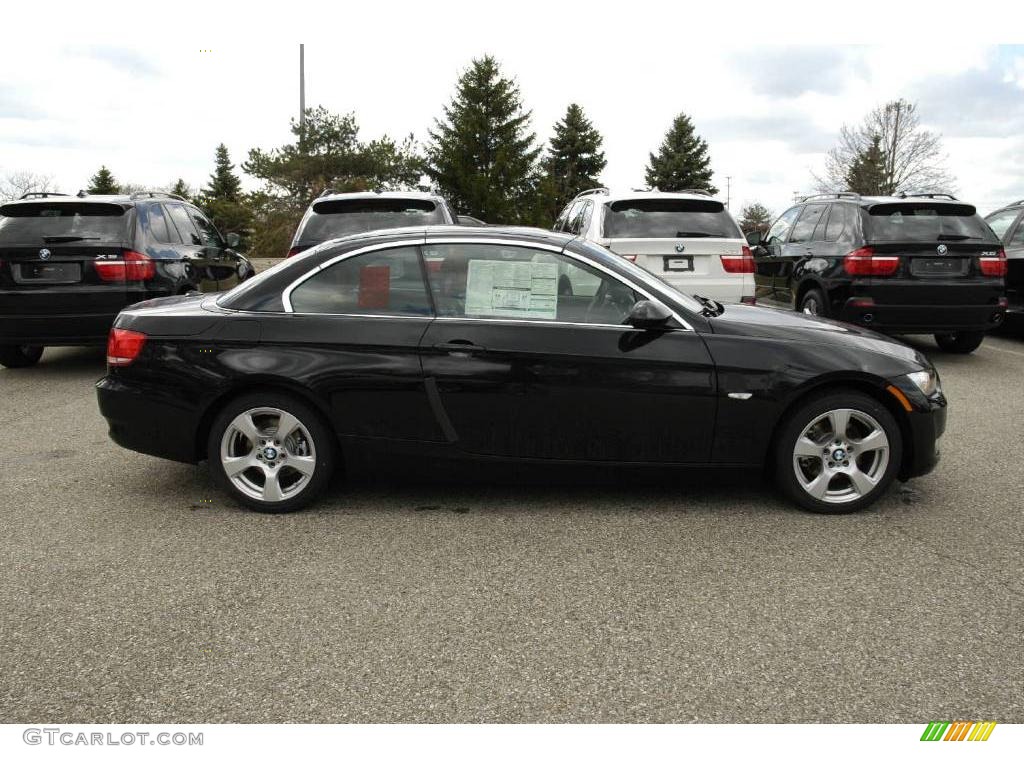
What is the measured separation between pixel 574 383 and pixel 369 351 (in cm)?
106

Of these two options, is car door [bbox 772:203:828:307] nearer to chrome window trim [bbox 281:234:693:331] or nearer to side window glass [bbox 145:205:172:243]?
chrome window trim [bbox 281:234:693:331]

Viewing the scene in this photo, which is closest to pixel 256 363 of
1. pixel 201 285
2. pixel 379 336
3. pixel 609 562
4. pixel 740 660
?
pixel 379 336

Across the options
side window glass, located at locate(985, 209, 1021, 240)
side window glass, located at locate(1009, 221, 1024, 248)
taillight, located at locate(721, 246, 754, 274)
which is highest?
side window glass, located at locate(985, 209, 1021, 240)

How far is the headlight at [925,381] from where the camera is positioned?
4613 mm

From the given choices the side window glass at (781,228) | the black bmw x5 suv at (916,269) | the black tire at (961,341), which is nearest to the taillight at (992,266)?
the black bmw x5 suv at (916,269)

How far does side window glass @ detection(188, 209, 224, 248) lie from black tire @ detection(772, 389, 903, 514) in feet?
24.9

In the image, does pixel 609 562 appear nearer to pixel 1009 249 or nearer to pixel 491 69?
pixel 1009 249

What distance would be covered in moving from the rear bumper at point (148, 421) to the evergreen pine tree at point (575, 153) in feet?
201

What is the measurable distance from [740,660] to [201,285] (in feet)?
26.0

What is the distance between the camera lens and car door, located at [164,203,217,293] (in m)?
9.30

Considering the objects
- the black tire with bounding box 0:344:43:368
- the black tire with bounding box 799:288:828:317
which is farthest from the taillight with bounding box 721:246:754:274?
the black tire with bounding box 0:344:43:368

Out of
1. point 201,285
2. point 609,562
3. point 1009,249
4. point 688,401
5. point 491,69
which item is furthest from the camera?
point 491,69

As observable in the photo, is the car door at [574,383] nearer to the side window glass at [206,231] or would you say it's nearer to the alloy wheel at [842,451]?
the alloy wheel at [842,451]

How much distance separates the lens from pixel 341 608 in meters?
3.53
